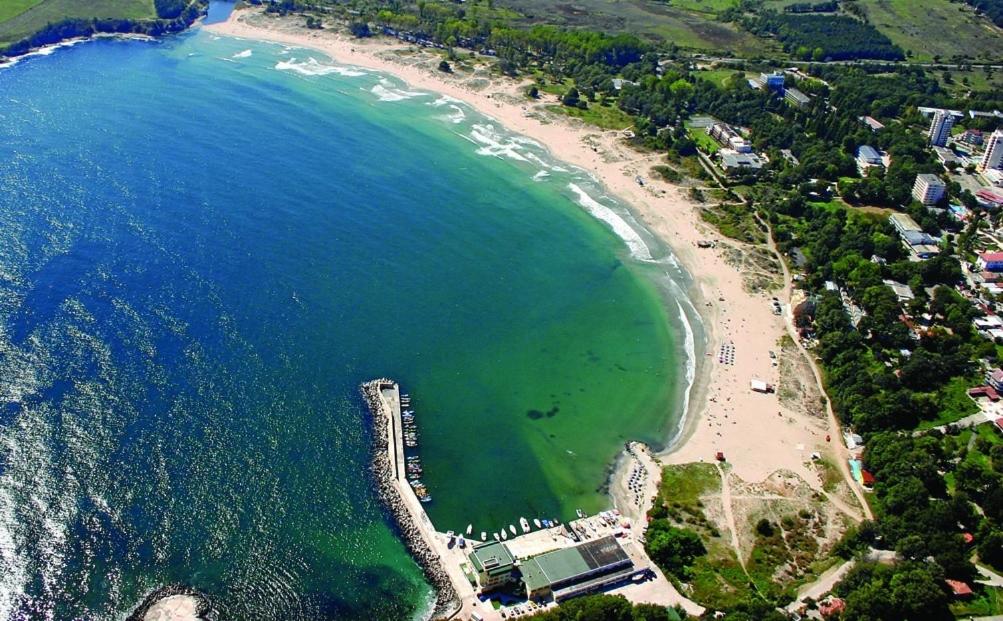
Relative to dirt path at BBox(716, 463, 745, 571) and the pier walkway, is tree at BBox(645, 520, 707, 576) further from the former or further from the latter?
the pier walkway

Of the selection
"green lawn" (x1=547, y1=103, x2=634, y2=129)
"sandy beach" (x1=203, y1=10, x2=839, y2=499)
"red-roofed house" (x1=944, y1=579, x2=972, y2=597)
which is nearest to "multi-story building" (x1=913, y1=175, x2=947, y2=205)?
"sandy beach" (x1=203, y1=10, x2=839, y2=499)

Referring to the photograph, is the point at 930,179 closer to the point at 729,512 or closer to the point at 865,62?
the point at 865,62

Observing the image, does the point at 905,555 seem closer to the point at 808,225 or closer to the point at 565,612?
the point at 565,612

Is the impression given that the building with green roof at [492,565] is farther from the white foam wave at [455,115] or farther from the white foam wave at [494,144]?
the white foam wave at [455,115]

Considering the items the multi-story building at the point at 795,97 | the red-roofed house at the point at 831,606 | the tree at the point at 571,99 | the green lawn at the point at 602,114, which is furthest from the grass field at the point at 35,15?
the red-roofed house at the point at 831,606

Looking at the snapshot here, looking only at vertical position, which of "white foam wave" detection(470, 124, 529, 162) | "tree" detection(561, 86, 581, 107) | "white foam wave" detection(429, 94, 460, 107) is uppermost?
"tree" detection(561, 86, 581, 107)
